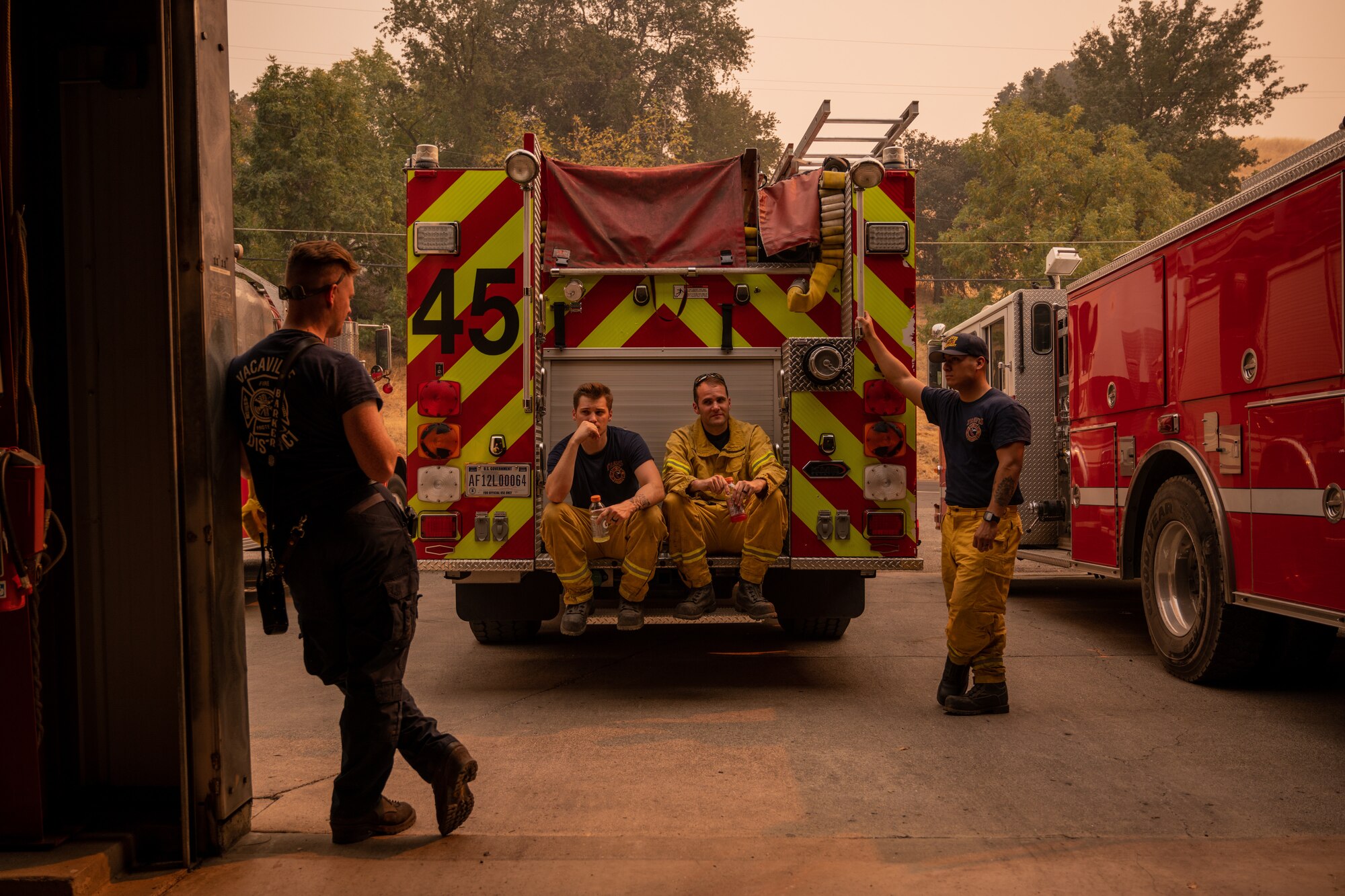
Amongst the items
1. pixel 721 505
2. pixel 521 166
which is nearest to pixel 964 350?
pixel 721 505

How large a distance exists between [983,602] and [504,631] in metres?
3.38

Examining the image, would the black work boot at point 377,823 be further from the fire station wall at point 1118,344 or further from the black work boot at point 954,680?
the fire station wall at point 1118,344

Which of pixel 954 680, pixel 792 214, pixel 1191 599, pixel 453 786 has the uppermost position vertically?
pixel 792 214

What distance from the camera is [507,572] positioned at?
6.23 m

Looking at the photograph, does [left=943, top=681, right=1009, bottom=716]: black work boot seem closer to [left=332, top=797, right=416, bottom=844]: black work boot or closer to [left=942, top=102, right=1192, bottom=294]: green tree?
[left=332, top=797, right=416, bottom=844]: black work boot

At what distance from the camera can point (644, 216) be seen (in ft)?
22.0

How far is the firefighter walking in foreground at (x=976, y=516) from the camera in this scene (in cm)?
548

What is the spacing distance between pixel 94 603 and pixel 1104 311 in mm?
6499

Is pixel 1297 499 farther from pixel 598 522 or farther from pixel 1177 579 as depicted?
pixel 598 522

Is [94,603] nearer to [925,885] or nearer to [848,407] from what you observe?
[925,885]

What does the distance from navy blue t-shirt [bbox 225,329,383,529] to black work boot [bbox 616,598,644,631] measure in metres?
2.45

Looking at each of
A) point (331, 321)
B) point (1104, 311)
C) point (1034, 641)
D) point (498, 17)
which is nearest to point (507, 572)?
point (331, 321)

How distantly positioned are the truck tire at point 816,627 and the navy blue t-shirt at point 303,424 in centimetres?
429

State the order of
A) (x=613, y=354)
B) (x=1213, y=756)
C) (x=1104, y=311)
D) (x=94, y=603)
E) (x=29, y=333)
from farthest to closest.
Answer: (x=1104, y=311)
(x=613, y=354)
(x=1213, y=756)
(x=94, y=603)
(x=29, y=333)
